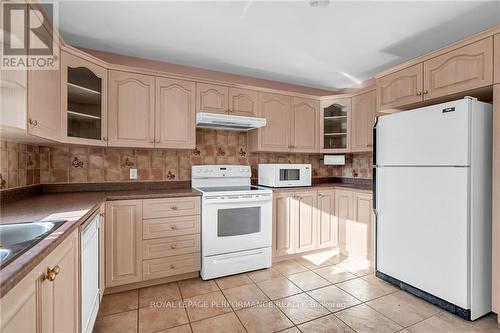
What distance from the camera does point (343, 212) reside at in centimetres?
312

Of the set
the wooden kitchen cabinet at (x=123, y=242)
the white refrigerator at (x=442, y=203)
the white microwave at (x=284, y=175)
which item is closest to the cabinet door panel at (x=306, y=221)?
the white microwave at (x=284, y=175)

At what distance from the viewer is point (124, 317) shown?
6.13ft

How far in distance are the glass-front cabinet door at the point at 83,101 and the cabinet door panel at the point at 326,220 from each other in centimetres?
249

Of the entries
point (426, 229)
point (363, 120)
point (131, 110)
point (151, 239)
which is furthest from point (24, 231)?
point (363, 120)

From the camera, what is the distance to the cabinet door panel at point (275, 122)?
10.1ft

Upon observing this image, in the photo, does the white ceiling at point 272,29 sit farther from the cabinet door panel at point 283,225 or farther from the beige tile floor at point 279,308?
the beige tile floor at point 279,308

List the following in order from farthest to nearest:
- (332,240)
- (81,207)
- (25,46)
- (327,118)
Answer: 1. (327,118)
2. (332,240)
3. (81,207)
4. (25,46)

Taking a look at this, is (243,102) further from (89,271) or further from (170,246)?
(89,271)

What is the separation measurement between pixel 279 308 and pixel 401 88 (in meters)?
2.22

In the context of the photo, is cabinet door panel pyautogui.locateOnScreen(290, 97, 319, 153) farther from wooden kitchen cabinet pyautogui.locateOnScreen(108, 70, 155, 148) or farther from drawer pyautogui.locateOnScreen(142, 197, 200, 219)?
wooden kitchen cabinet pyautogui.locateOnScreen(108, 70, 155, 148)

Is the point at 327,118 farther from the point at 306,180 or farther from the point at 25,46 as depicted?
the point at 25,46

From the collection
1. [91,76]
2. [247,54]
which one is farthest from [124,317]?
[247,54]

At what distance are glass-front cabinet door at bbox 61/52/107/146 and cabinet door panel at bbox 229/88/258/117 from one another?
4.16 feet

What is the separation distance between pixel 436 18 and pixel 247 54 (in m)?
1.65
